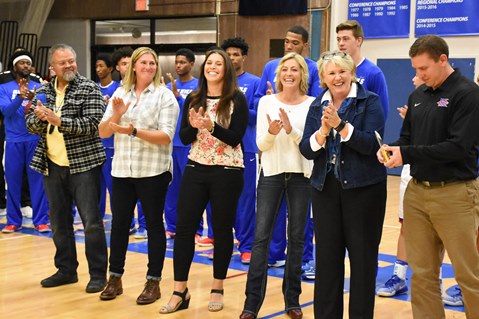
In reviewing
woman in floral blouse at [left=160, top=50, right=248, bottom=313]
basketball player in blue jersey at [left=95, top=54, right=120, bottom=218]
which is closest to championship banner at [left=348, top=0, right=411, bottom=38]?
basketball player in blue jersey at [left=95, top=54, right=120, bottom=218]

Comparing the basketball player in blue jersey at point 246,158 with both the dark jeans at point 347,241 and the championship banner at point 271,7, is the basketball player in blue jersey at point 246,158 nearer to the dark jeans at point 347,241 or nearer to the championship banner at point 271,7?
the dark jeans at point 347,241

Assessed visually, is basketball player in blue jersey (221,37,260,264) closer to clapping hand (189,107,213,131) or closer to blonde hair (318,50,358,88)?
clapping hand (189,107,213,131)

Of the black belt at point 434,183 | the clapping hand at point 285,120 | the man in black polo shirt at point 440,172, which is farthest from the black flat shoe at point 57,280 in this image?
the black belt at point 434,183

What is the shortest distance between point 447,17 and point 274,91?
24.9 ft

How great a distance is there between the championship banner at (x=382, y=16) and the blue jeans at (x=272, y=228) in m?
9.10

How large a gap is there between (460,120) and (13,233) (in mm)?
5488

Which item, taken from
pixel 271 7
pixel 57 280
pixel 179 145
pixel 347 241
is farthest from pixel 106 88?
pixel 271 7

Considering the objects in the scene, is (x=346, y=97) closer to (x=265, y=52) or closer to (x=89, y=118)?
(x=89, y=118)

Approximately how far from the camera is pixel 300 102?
16.8 ft

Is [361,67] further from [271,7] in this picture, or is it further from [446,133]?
[271,7]

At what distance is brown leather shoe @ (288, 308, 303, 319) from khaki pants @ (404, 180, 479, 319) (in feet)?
3.03

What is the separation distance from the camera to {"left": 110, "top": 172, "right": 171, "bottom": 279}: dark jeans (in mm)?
5316

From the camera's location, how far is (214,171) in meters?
5.06

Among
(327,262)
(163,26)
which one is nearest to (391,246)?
(327,262)
